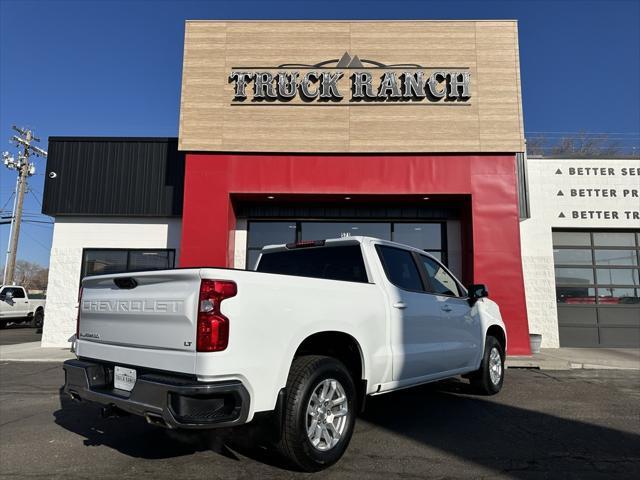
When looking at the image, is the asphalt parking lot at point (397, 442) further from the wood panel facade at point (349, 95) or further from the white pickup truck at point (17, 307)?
the white pickup truck at point (17, 307)

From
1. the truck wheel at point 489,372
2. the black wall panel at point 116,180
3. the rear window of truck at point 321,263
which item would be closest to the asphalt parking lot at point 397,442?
the truck wheel at point 489,372

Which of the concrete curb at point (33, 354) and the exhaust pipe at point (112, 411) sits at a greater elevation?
the exhaust pipe at point (112, 411)

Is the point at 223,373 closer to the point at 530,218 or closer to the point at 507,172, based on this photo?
the point at 507,172

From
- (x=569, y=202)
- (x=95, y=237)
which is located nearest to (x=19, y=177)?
(x=95, y=237)

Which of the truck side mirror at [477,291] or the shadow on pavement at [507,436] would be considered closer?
the shadow on pavement at [507,436]

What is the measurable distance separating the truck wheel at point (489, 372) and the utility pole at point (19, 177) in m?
27.2

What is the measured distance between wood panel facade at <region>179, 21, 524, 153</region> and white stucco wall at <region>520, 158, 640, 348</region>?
8.23 feet

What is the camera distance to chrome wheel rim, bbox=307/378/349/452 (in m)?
3.59

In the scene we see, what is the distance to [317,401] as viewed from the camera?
3.65 metres

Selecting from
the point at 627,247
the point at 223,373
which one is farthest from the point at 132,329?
the point at 627,247

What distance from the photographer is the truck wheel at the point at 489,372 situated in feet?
20.6

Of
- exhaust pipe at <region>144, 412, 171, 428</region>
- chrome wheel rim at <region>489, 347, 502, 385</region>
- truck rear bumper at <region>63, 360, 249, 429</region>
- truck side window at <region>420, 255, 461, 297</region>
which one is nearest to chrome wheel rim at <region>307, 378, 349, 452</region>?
truck rear bumper at <region>63, 360, 249, 429</region>

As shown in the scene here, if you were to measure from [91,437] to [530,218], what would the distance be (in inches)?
475

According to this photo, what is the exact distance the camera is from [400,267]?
5.02 meters
